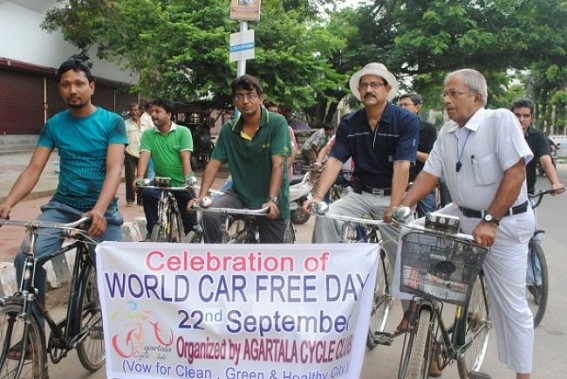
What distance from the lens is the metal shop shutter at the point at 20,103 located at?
17.2 m

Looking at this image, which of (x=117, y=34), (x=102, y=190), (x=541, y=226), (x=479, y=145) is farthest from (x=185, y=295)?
(x=117, y=34)

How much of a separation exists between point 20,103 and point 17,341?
673 inches

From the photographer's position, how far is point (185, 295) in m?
2.63

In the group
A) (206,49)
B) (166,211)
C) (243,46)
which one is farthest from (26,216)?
(206,49)

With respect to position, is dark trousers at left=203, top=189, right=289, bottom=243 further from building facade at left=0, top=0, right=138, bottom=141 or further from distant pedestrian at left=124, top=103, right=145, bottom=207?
building facade at left=0, top=0, right=138, bottom=141

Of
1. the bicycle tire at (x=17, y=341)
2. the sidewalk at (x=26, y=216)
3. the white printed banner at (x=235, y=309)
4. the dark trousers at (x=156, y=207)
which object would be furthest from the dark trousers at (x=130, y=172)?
the white printed banner at (x=235, y=309)

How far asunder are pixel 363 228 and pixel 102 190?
194cm

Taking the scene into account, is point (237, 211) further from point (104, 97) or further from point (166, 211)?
point (104, 97)

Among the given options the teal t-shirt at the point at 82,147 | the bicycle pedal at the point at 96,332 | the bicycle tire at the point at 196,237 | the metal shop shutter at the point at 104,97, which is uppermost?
the metal shop shutter at the point at 104,97

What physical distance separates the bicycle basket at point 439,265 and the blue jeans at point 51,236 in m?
1.74

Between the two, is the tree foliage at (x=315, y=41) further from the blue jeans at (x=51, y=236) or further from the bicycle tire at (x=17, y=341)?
the bicycle tire at (x=17, y=341)

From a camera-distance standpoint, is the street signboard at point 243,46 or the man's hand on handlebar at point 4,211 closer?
the man's hand on handlebar at point 4,211

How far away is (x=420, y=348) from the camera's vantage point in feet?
8.73

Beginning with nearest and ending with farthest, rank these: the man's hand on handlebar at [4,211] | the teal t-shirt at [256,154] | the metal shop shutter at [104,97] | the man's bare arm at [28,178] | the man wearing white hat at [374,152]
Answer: the man's hand on handlebar at [4,211], the man's bare arm at [28,178], the man wearing white hat at [374,152], the teal t-shirt at [256,154], the metal shop shutter at [104,97]
